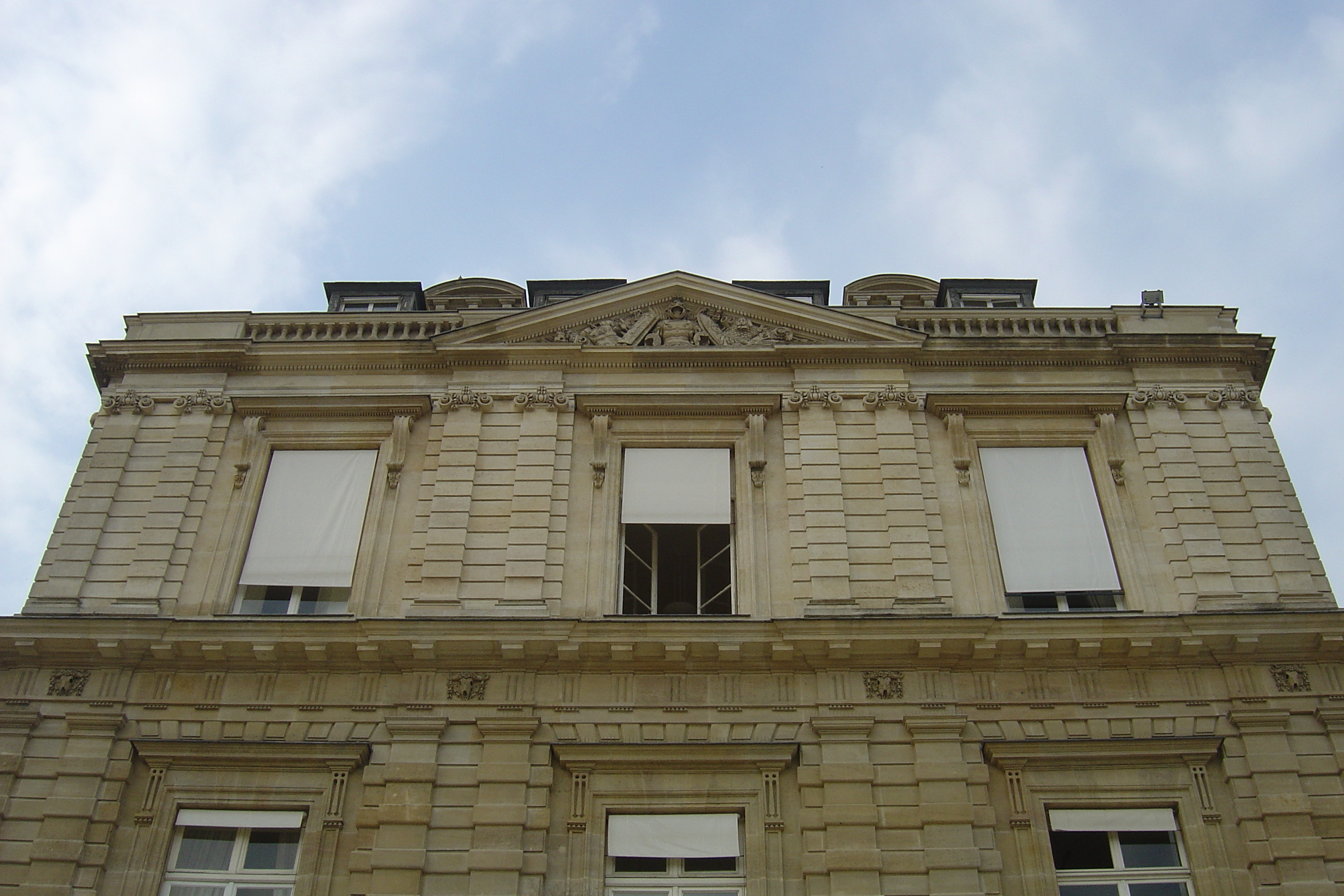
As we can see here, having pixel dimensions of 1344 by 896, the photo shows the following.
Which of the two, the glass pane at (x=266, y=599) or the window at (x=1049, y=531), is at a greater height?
the window at (x=1049, y=531)

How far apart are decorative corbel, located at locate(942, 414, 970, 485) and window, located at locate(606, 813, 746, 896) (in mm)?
6768

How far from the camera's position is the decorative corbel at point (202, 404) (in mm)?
19469

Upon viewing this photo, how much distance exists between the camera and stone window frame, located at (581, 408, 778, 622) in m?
17.3

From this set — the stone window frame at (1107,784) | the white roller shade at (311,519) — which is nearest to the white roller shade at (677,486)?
the white roller shade at (311,519)

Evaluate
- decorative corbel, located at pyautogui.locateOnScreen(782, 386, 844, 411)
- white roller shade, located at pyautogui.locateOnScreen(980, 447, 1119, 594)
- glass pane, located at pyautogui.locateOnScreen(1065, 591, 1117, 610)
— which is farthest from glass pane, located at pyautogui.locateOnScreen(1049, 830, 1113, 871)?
decorative corbel, located at pyautogui.locateOnScreen(782, 386, 844, 411)

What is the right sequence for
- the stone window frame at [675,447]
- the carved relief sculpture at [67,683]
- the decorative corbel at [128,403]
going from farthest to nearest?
the decorative corbel at [128,403] < the stone window frame at [675,447] < the carved relief sculpture at [67,683]

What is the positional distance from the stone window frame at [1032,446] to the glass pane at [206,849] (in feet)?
35.5

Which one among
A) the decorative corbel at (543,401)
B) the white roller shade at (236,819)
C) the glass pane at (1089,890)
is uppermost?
the decorative corbel at (543,401)

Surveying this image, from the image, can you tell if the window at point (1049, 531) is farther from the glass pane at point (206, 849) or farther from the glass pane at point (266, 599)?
the glass pane at point (206, 849)

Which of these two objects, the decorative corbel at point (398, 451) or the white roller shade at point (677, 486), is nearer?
the white roller shade at point (677, 486)

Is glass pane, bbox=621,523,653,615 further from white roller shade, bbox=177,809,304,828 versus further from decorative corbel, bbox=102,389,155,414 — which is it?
decorative corbel, bbox=102,389,155,414

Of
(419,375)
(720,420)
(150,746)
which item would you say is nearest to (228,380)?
(419,375)

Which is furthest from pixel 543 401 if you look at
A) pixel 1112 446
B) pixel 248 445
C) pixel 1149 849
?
pixel 1149 849

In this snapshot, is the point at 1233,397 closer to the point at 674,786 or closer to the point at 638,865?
the point at 674,786
